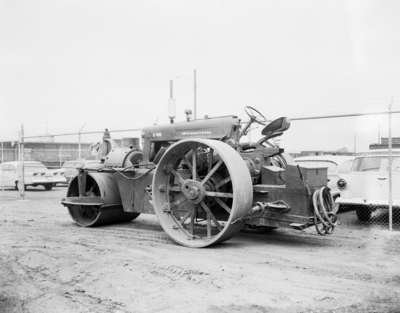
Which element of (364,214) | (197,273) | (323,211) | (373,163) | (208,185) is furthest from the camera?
(364,214)

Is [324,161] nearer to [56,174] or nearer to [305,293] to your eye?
[305,293]

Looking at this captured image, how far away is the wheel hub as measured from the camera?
657 cm

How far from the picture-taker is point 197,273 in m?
4.89

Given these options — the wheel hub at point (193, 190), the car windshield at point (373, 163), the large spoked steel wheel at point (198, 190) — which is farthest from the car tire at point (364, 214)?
the wheel hub at point (193, 190)

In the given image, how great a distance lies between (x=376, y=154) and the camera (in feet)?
30.0

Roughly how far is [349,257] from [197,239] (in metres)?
2.00

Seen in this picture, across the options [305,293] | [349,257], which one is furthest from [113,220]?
[305,293]

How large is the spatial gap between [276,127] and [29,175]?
44.5 ft

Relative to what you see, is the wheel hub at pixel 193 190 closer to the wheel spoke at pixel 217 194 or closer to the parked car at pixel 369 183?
the wheel spoke at pixel 217 194

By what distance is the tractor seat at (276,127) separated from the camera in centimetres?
693

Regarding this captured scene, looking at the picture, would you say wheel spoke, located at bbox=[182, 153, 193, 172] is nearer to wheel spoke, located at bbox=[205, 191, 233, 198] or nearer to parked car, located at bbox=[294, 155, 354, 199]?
wheel spoke, located at bbox=[205, 191, 233, 198]

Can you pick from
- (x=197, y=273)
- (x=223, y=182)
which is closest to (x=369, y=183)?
(x=223, y=182)

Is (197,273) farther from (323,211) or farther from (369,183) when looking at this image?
(369,183)

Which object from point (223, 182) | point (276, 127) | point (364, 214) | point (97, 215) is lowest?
point (364, 214)
